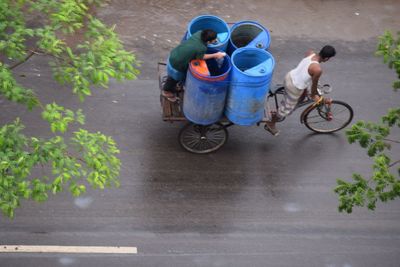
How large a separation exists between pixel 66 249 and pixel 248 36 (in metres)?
4.13

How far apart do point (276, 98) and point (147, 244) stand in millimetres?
3177

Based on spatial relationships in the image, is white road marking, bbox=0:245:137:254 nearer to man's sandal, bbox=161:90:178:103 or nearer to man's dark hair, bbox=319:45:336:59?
man's sandal, bbox=161:90:178:103

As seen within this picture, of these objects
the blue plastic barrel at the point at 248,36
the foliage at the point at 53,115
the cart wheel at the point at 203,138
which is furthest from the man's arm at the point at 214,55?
the foliage at the point at 53,115

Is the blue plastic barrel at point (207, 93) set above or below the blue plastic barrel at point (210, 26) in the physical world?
below

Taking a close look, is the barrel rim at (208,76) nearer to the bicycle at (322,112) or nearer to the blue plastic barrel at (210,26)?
the blue plastic barrel at (210,26)

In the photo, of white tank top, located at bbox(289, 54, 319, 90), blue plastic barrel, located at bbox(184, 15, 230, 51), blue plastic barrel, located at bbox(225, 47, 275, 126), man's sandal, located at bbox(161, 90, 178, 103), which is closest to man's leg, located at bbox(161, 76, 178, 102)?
man's sandal, located at bbox(161, 90, 178, 103)

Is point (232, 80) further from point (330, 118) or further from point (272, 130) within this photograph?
point (330, 118)

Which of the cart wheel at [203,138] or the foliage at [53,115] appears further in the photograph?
the cart wheel at [203,138]

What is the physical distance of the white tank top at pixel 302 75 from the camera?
8172 millimetres

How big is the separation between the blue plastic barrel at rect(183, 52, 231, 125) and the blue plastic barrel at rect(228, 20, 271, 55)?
1.48 feet

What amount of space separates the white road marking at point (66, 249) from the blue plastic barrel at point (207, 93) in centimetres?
209

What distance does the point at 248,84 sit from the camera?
7.54 metres

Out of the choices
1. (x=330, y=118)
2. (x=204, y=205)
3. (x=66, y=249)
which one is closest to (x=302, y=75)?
(x=330, y=118)

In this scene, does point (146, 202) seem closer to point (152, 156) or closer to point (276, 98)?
point (152, 156)
